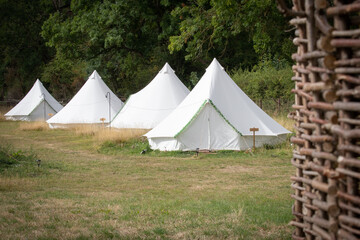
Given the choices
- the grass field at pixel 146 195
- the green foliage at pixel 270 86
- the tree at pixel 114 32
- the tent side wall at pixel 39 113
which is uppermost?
the tree at pixel 114 32

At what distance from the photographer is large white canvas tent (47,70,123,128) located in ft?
77.3

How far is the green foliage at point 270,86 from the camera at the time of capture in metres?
20.7

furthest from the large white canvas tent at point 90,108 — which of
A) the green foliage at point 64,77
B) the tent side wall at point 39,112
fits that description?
the green foliage at point 64,77

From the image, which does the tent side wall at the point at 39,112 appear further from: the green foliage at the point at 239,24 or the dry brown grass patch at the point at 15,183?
the dry brown grass patch at the point at 15,183

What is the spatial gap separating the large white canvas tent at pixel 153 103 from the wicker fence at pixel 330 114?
15361mm

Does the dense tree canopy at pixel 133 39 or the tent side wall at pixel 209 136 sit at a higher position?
the dense tree canopy at pixel 133 39

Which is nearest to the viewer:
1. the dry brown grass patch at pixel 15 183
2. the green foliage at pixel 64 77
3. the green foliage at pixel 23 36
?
the dry brown grass patch at pixel 15 183

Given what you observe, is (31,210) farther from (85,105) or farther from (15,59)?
(15,59)

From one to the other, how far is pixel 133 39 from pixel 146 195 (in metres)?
22.1

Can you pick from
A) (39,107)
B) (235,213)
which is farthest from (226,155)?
(39,107)

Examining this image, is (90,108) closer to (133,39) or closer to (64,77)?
(133,39)

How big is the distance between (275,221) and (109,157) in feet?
26.0

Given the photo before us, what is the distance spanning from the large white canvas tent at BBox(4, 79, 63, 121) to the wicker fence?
2709 centimetres

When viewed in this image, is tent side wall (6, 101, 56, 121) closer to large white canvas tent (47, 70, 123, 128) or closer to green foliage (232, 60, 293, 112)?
large white canvas tent (47, 70, 123, 128)
